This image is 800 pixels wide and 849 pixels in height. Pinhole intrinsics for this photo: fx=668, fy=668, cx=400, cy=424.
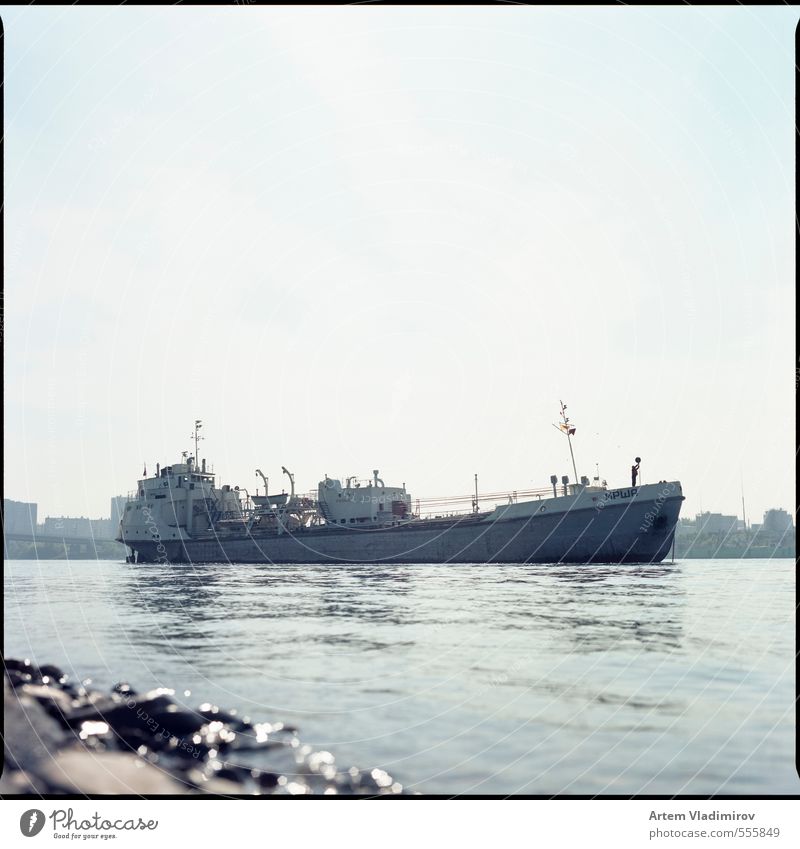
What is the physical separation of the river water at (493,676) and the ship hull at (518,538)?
63.4 feet

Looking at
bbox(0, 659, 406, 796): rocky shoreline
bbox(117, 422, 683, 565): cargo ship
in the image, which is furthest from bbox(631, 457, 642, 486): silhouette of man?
bbox(0, 659, 406, 796): rocky shoreline

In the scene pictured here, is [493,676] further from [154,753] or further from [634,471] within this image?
[634,471]

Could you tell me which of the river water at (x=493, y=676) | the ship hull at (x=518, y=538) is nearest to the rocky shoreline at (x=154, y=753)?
the river water at (x=493, y=676)

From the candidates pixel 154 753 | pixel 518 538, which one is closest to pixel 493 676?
pixel 154 753

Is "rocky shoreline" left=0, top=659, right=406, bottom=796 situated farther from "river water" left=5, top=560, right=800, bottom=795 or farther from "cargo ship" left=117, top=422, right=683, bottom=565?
"cargo ship" left=117, top=422, right=683, bottom=565

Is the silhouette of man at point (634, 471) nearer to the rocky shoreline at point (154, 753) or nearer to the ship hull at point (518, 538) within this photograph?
the ship hull at point (518, 538)

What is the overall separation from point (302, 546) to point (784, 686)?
49.8 m

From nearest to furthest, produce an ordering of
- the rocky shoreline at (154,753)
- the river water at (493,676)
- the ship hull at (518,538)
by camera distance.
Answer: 1. the rocky shoreline at (154,753)
2. the river water at (493,676)
3. the ship hull at (518,538)

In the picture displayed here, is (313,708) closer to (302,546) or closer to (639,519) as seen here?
(639,519)

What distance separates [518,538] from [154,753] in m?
41.9

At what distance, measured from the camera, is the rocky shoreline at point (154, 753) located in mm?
7270

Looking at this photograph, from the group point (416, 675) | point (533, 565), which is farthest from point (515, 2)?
point (533, 565)

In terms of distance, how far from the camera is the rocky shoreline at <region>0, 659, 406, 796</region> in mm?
7270

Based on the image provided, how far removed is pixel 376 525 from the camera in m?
56.3
